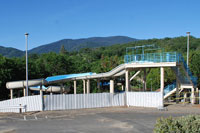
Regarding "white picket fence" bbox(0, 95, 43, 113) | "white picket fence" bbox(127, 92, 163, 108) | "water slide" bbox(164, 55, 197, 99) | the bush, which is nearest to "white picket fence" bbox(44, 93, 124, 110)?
"white picket fence" bbox(0, 95, 43, 113)

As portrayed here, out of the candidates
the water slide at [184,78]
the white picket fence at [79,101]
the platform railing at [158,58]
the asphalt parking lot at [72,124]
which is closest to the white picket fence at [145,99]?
the white picket fence at [79,101]

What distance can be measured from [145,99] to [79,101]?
6.84 m

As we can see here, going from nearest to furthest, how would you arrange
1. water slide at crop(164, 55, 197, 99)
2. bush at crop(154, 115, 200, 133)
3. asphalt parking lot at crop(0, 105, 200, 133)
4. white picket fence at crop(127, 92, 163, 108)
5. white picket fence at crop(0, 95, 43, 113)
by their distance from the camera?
bush at crop(154, 115, 200, 133) < asphalt parking lot at crop(0, 105, 200, 133) < white picket fence at crop(0, 95, 43, 113) < white picket fence at crop(127, 92, 163, 108) < water slide at crop(164, 55, 197, 99)

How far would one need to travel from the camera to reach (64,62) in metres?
52.9

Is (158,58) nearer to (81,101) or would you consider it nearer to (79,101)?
(81,101)

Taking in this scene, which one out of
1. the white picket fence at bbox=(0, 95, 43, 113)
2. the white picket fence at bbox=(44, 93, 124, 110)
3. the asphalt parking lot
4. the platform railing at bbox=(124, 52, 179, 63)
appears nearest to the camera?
the asphalt parking lot

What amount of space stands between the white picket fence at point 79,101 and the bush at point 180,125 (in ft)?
49.2

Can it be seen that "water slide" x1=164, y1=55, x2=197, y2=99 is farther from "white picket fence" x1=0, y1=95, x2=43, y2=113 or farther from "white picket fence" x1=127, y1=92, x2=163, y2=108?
"white picket fence" x1=0, y1=95, x2=43, y2=113

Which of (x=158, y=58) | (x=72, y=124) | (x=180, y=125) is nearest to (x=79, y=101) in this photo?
(x=72, y=124)

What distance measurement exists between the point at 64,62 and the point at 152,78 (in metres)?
20.5

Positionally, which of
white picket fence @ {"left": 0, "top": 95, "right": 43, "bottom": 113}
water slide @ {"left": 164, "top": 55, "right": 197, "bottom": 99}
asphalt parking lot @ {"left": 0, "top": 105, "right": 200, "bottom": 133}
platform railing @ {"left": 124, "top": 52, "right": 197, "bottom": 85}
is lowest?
asphalt parking lot @ {"left": 0, "top": 105, "right": 200, "bottom": 133}

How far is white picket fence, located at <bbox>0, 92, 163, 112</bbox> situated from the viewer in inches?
859

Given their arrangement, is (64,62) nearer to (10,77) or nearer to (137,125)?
(10,77)

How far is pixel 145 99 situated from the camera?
24.3 m
